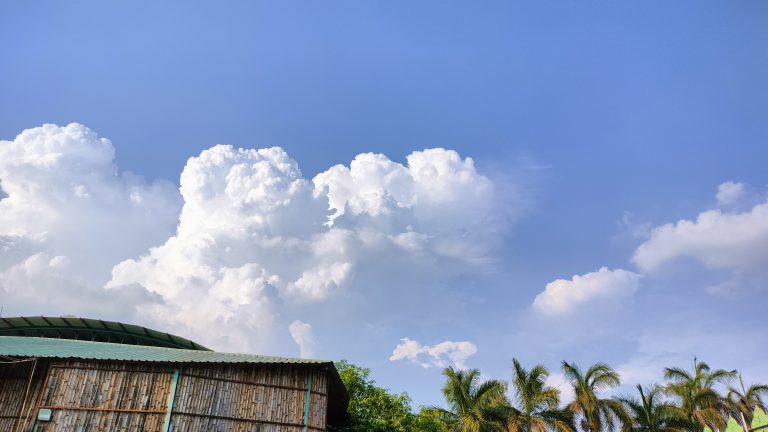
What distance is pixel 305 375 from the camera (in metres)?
22.6

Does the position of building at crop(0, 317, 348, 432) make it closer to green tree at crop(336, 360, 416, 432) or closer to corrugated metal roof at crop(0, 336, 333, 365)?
corrugated metal roof at crop(0, 336, 333, 365)

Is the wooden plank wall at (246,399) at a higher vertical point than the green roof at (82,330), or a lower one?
lower

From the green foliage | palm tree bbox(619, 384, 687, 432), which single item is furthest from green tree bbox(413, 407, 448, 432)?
palm tree bbox(619, 384, 687, 432)

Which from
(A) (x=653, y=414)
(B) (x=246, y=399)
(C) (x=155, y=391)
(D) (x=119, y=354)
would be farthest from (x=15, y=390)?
(A) (x=653, y=414)

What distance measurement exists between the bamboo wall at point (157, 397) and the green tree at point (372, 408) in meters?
11.0

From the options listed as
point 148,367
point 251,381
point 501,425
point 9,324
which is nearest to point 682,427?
point 501,425

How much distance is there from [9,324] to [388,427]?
24.1 meters

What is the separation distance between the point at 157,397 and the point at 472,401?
70.3 feet

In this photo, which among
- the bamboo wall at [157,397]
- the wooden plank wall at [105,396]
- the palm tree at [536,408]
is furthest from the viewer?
the palm tree at [536,408]

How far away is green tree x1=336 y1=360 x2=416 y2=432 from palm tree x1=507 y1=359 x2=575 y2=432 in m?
6.74

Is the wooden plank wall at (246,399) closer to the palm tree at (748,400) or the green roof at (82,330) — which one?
the green roof at (82,330)

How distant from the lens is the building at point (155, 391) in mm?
19844

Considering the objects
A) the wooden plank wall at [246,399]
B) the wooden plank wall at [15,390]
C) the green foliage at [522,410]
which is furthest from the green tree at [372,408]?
the wooden plank wall at [15,390]

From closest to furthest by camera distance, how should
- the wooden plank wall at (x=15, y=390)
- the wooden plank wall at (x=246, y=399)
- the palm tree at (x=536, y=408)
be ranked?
the wooden plank wall at (x=246, y=399)
the wooden plank wall at (x=15, y=390)
the palm tree at (x=536, y=408)
